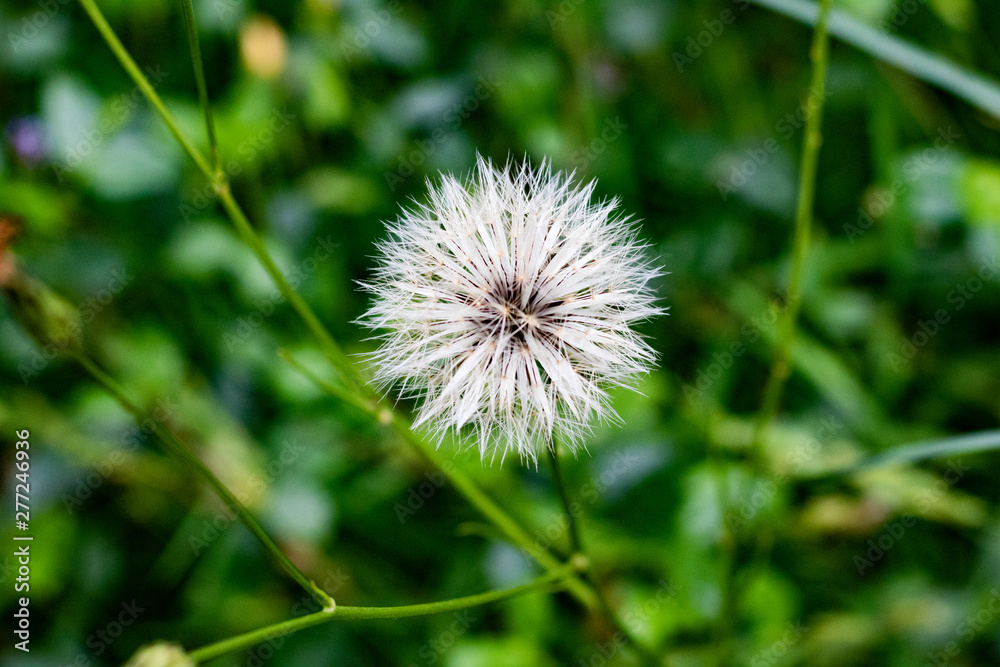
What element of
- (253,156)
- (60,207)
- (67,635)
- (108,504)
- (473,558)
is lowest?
(67,635)

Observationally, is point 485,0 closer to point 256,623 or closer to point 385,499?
point 385,499

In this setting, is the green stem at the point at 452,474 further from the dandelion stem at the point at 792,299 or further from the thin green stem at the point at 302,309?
the dandelion stem at the point at 792,299

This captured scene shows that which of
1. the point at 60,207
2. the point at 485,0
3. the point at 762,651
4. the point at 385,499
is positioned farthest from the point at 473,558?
the point at 485,0

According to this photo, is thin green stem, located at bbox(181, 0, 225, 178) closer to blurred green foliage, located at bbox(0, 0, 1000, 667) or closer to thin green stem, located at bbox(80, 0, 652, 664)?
thin green stem, located at bbox(80, 0, 652, 664)

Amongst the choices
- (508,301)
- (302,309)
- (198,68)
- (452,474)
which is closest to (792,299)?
(508,301)

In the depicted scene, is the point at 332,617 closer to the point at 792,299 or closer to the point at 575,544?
the point at 575,544

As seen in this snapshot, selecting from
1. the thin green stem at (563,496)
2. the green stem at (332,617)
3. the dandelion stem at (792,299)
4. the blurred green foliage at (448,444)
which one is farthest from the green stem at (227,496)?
the dandelion stem at (792,299)
